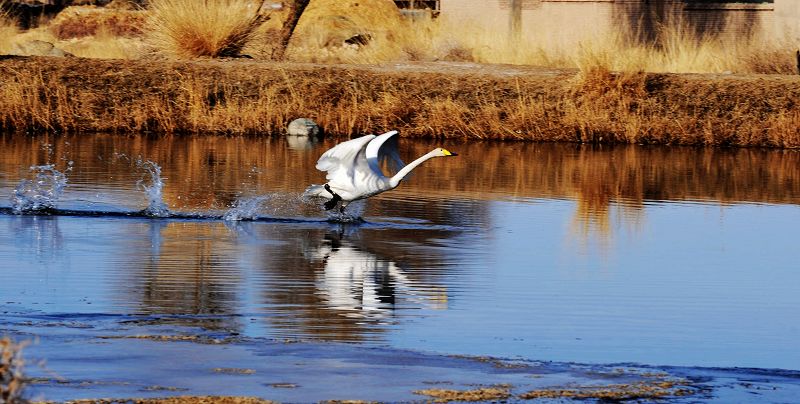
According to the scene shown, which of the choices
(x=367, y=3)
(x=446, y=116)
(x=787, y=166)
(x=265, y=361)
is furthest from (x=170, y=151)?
(x=367, y=3)

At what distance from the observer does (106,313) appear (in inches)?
402

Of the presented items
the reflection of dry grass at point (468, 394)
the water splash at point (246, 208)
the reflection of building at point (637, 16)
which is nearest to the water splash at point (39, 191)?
the water splash at point (246, 208)

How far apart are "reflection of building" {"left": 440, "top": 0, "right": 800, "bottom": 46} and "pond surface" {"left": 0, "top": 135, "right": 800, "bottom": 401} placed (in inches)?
634

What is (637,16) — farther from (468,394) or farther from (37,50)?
(468,394)

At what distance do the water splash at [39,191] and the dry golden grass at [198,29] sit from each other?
11.0m

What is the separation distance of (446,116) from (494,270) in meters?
13.9

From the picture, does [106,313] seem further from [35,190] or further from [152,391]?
[35,190]

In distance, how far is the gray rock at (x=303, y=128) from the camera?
87.0 feet

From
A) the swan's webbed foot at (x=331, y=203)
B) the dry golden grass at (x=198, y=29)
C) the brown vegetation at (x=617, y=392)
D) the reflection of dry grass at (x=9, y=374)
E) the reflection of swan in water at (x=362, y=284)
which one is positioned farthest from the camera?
the dry golden grass at (x=198, y=29)

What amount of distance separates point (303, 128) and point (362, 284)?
14.5 metres

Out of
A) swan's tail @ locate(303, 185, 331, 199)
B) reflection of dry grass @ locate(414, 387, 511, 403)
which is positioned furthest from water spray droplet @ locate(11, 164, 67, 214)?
reflection of dry grass @ locate(414, 387, 511, 403)

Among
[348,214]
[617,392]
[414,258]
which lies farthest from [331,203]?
[617,392]

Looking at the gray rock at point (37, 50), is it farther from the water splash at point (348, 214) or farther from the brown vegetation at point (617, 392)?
the brown vegetation at point (617, 392)

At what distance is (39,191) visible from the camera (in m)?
17.3
